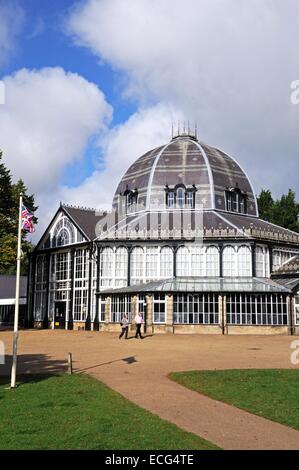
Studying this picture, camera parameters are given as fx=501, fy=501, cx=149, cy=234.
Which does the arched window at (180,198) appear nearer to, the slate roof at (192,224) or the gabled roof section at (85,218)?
the slate roof at (192,224)

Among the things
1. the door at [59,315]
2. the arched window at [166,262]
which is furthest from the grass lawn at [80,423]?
the door at [59,315]

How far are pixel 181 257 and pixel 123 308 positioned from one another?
6569 millimetres

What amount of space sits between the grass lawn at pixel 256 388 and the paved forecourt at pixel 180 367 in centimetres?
42

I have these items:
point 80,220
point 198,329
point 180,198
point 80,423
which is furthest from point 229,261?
point 80,423

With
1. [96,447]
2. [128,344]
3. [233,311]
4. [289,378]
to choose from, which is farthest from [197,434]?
[233,311]

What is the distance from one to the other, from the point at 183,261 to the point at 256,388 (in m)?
28.0

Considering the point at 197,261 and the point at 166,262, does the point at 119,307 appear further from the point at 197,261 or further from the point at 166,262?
the point at 197,261

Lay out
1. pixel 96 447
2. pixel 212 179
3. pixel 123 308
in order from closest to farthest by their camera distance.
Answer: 1. pixel 96 447
2. pixel 123 308
3. pixel 212 179

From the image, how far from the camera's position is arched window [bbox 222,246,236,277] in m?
41.7

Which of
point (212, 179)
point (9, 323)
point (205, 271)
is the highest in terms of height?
point (212, 179)

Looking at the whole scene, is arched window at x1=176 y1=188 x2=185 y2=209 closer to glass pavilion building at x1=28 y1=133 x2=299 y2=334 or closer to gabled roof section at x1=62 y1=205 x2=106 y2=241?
glass pavilion building at x1=28 y1=133 x2=299 y2=334

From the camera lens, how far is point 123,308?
40.6 metres

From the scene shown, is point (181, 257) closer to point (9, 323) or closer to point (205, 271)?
point (205, 271)

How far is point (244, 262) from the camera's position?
41.8m
